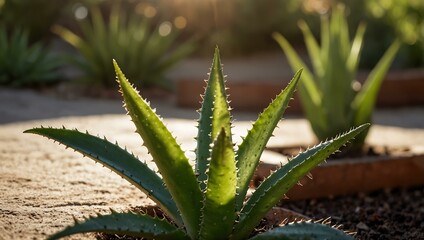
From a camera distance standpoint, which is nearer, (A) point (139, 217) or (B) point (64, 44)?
(A) point (139, 217)

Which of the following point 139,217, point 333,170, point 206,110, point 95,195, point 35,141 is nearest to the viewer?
point 139,217

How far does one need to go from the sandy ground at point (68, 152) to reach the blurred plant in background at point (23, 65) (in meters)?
0.52

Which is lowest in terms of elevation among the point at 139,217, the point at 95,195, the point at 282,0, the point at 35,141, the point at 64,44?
the point at 139,217

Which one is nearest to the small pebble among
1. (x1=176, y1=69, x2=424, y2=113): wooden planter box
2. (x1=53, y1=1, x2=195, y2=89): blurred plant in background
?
(x1=176, y1=69, x2=424, y2=113): wooden planter box

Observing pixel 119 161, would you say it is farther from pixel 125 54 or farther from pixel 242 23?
pixel 242 23

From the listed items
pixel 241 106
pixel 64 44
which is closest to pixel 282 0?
pixel 64 44

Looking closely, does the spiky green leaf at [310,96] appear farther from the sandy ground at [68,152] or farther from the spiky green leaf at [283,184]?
the spiky green leaf at [283,184]

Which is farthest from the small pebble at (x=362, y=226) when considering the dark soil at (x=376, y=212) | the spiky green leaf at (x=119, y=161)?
the spiky green leaf at (x=119, y=161)

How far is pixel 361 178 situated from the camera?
3857 mm

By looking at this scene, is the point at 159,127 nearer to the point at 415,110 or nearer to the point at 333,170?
the point at 333,170

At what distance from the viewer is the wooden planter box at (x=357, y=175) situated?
3.70m

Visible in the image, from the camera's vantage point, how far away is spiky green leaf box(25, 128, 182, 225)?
83.4 inches

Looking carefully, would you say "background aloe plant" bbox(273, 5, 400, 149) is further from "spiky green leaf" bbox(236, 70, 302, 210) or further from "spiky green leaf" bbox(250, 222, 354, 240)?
"spiky green leaf" bbox(250, 222, 354, 240)

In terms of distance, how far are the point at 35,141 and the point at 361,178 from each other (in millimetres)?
1821
